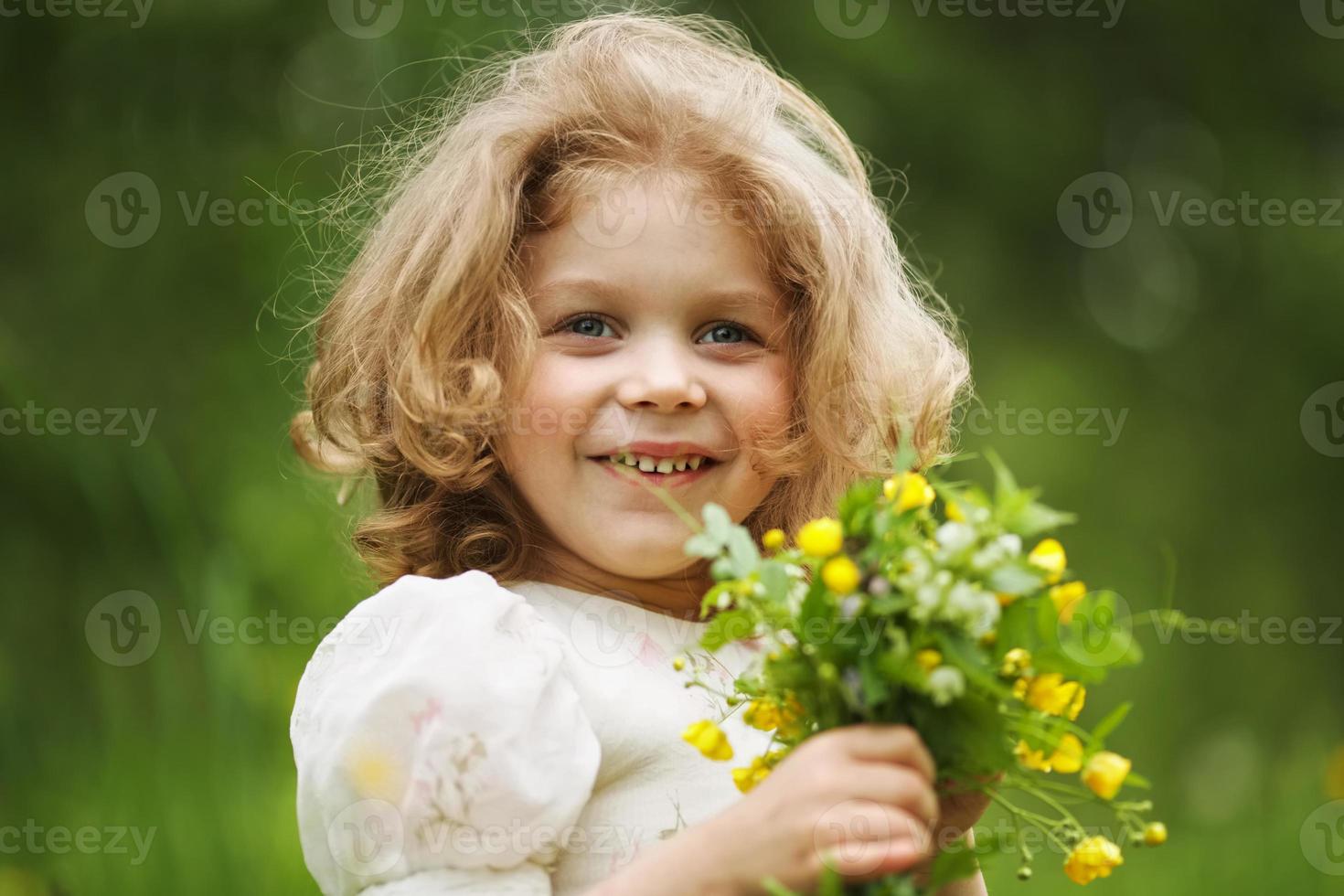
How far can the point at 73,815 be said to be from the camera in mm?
2918

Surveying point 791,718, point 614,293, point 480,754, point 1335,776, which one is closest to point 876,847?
point 791,718

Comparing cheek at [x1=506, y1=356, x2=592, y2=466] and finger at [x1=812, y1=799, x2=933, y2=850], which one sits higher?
cheek at [x1=506, y1=356, x2=592, y2=466]

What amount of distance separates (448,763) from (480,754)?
1.2 inches

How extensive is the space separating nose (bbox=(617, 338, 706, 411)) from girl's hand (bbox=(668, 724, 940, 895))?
1.75ft

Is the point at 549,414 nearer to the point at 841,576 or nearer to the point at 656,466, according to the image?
the point at 656,466

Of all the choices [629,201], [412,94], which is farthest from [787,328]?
[412,94]

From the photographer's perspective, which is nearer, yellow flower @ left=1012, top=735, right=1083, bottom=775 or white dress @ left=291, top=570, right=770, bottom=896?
yellow flower @ left=1012, top=735, right=1083, bottom=775

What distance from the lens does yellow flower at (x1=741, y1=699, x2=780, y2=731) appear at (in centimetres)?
123

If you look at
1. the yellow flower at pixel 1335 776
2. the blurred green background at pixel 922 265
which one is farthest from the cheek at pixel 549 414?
the yellow flower at pixel 1335 776

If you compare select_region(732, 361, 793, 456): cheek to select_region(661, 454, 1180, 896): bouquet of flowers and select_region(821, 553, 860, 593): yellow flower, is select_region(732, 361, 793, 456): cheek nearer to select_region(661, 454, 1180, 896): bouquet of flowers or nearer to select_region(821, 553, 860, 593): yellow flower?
select_region(661, 454, 1180, 896): bouquet of flowers

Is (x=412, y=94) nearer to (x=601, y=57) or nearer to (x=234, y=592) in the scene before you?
(x=234, y=592)

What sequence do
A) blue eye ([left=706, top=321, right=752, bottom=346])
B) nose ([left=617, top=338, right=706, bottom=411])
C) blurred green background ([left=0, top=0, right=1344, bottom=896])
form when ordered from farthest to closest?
blurred green background ([left=0, top=0, right=1344, bottom=896]), blue eye ([left=706, top=321, right=752, bottom=346]), nose ([left=617, top=338, right=706, bottom=411])

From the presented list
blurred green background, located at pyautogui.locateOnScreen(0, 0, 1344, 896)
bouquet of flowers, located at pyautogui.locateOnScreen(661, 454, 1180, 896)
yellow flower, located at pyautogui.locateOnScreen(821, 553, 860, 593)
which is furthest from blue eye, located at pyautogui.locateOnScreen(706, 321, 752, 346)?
blurred green background, located at pyautogui.locateOnScreen(0, 0, 1344, 896)

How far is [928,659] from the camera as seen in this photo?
1.08 metres
